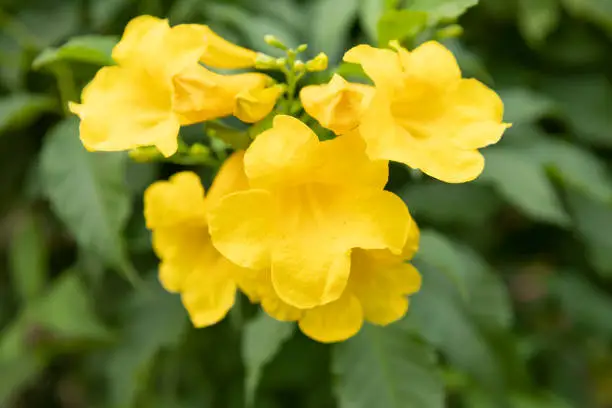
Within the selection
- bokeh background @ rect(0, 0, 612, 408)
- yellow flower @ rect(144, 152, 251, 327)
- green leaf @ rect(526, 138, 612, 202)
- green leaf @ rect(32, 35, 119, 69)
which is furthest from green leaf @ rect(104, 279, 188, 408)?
green leaf @ rect(526, 138, 612, 202)

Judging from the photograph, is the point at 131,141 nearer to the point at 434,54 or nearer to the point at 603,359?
the point at 434,54

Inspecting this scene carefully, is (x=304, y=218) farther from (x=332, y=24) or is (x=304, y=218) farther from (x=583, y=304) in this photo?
(x=583, y=304)

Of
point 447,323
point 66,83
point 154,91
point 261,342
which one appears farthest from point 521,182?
point 66,83

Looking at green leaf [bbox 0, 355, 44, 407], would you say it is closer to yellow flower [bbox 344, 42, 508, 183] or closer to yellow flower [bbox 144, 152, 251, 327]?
yellow flower [bbox 144, 152, 251, 327]

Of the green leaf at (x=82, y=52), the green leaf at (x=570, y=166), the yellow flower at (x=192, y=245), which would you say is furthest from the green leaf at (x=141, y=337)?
the green leaf at (x=570, y=166)

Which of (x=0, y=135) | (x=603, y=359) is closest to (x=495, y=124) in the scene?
(x=0, y=135)

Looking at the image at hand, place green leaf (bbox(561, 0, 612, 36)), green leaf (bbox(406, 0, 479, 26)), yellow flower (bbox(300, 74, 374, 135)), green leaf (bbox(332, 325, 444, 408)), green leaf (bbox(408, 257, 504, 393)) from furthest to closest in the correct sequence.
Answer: green leaf (bbox(561, 0, 612, 36)) < green leaf (bbox(408, 257, 504, 393)) < green leaf (bbox(332, 325, 444, 408)) < green leaf (bbox(406, 0, 479, 26)) < yellow flower (bbox(300, 74, 374, 135))
